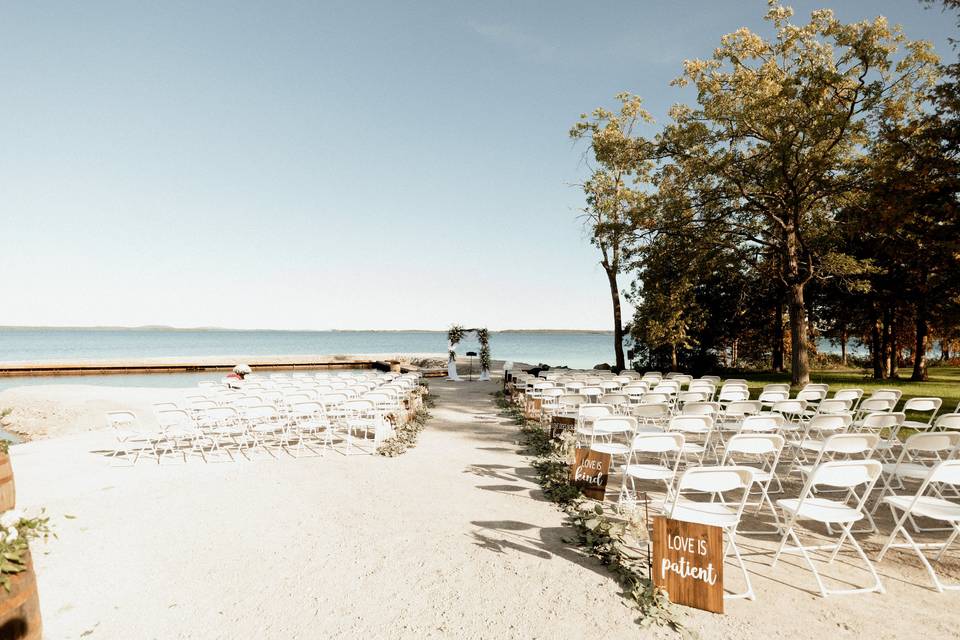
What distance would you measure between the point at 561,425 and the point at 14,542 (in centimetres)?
641

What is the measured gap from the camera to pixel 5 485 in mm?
3035

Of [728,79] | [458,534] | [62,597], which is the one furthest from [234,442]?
[728,79]

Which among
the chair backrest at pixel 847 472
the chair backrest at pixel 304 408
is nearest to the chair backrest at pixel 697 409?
the chair backrest at pixel 847 472

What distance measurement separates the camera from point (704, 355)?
2441 centimetres

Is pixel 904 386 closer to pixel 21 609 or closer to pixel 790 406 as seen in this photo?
pixel 790 406

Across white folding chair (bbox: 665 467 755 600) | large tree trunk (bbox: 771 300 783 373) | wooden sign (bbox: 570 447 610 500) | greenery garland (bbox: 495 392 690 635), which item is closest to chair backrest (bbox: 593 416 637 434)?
wooden sign (bbox: 570 447 610 500)

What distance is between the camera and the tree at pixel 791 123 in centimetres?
1260

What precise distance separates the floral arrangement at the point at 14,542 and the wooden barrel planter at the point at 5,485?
3.13 ft

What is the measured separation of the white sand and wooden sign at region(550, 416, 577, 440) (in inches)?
60.9

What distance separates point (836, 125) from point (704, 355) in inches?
555

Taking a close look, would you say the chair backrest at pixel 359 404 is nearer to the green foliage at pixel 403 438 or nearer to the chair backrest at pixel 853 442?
the green foliage at pixel 403 438

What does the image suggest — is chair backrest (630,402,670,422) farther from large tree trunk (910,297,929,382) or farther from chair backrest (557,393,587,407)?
large tree trunk (910,297,929,382)

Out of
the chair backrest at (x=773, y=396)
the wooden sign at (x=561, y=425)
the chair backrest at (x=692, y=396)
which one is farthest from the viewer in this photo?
the chair backrest at (x=692, y=396)

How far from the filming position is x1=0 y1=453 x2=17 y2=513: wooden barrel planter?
2973mm
